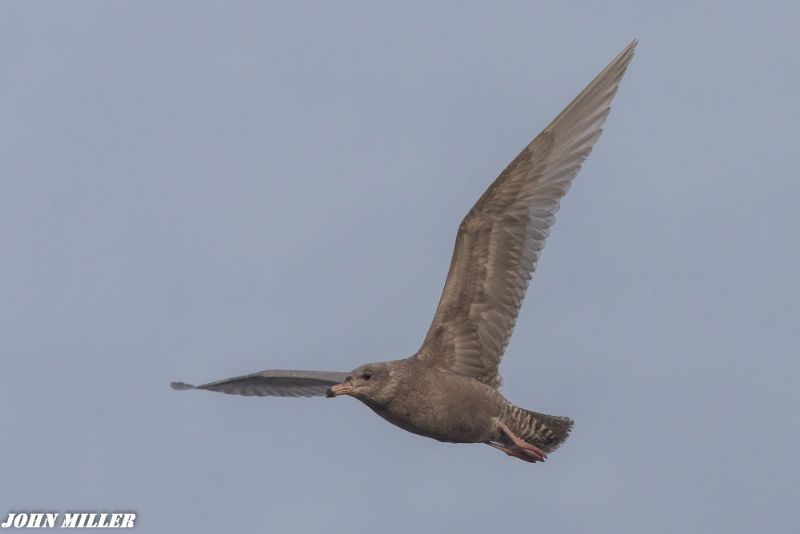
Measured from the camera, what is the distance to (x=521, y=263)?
22938mm

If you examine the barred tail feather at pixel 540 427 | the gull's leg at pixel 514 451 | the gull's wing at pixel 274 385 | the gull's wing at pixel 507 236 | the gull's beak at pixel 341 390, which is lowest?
→ the gull's leg at pixel 514 451

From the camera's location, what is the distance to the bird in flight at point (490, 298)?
885 inches

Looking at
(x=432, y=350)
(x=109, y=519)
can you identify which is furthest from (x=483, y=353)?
(x=109, y=519)

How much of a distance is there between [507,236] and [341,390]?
2743 millimetres

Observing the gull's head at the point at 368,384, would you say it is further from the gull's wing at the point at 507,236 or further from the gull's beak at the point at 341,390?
the gull's wing at the point at 507,236

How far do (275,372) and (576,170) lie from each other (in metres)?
5.02

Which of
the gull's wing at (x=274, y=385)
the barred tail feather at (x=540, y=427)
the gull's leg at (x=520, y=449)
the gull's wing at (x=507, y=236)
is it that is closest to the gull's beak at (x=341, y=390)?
the gull's wing at (x=507, y=236)

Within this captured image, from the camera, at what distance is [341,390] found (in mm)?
22375

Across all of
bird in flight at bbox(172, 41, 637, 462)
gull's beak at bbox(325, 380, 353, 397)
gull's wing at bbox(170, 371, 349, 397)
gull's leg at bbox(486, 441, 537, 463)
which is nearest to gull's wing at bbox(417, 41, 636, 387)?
bird in flight at bbox(172, 41, 637, 462)

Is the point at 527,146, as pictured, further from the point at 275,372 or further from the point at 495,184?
the point at 275,372

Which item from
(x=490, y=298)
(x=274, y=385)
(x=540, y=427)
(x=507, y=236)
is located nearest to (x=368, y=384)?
(x=490, y=298)

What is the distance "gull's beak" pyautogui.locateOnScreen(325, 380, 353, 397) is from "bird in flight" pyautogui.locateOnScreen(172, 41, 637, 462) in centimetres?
1

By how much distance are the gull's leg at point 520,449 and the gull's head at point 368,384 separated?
64.5 inches

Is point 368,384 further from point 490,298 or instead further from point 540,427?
point 540,427
